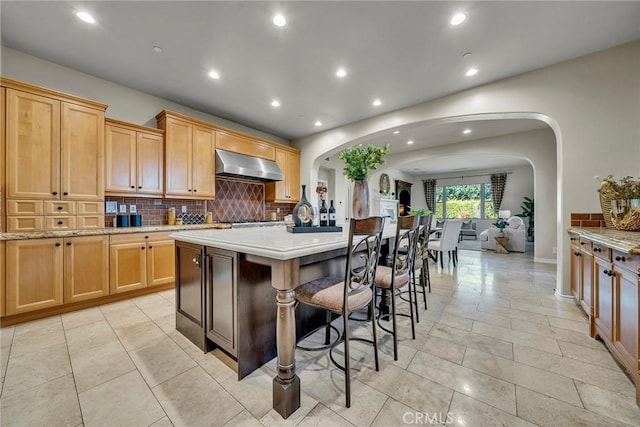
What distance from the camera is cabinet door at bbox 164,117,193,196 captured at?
3430 mm

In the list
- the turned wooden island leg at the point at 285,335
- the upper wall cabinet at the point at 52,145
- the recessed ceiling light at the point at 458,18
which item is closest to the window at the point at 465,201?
the recessed ceiling light at the point at 458,18

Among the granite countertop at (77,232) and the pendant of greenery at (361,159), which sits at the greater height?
the pendant of greenery at (361,159)

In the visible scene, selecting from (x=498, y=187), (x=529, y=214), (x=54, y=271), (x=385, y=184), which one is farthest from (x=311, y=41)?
(x=498, y=187)

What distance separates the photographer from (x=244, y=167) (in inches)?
162

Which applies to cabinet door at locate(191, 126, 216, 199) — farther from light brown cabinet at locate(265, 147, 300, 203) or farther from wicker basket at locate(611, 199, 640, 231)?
wicker basket at locate(611, 199, 640, 231)

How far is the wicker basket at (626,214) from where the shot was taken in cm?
186

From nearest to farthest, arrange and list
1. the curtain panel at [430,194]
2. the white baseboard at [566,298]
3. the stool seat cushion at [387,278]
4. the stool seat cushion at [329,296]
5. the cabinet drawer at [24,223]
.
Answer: the stool seat cushion at [329,296]
the stool seat cushion at [387,278]
the cabinet drawer at [24,223]
the white baseboard at [566,298]
the curtain panel at [430,194]

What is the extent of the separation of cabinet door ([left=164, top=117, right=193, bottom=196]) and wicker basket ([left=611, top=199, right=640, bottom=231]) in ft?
15.6

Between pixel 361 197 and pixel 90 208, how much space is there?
3.05 metres

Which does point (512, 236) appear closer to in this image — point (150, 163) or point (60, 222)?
point (150, 163)

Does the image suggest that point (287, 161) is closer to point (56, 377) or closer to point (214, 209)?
point (214, 209)

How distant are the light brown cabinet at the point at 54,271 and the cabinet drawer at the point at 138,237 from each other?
88 millimetres

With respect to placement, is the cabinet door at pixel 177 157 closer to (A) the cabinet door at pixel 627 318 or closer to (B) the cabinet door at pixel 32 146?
(B) the cabinet door at pixel 32 146

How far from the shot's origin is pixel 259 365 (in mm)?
1646
